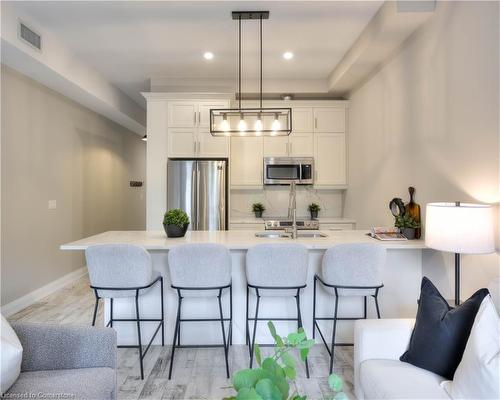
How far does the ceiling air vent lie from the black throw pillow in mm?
3707

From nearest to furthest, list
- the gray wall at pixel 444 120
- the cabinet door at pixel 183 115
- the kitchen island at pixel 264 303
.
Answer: the gray wall at pixel 444 120 < the kitchen island at pixel 264 303 < the cabinet door at pixel 183 115

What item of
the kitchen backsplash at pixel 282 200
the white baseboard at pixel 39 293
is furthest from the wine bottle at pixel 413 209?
the white baseboard at pixel 39 293

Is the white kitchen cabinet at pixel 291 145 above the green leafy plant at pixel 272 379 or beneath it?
above

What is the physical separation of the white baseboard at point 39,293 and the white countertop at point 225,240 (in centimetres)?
150

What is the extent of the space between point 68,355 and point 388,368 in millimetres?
1516

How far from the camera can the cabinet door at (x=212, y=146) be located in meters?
4.39

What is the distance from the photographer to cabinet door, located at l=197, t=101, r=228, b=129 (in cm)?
437

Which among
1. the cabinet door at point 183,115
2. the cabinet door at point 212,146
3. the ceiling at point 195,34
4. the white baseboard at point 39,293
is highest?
the ceiling at point 195,34

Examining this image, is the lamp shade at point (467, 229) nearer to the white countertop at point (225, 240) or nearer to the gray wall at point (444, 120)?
the gray wall at point (444, 120)

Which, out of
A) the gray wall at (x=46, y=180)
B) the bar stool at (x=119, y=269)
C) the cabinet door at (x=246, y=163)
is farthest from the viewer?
the cabinet door at (x=246, y=163)

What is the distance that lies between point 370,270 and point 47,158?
153 inches

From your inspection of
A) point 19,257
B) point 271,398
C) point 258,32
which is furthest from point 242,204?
point 271,398

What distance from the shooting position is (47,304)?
146 inches

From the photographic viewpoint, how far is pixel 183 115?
14.4 feet
